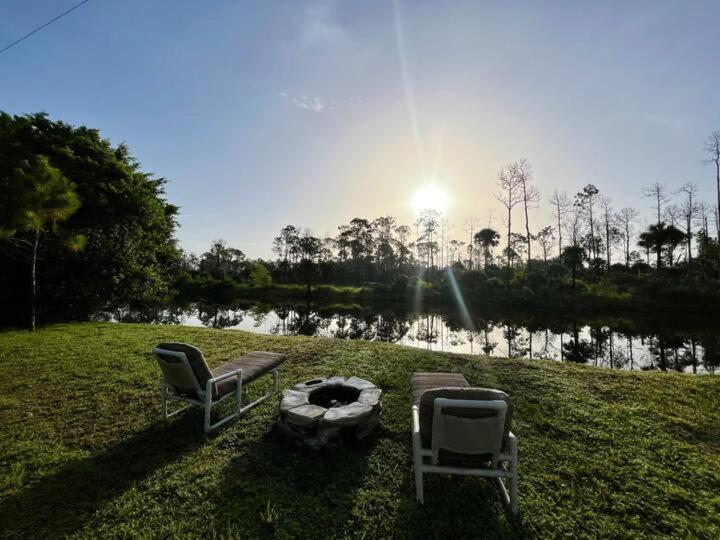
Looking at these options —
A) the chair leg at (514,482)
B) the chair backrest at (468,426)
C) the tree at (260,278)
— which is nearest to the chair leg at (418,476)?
the chair backrest at (468,426)

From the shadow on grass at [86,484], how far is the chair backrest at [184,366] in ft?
1.71

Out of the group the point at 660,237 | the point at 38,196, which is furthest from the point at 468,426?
the point at 660,237

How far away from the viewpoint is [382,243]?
49.8m

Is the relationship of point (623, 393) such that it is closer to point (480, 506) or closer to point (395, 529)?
point (480, 506)

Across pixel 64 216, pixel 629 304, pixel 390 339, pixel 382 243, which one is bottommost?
pixel 390 339

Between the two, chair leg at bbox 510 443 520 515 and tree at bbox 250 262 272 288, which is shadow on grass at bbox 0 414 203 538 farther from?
tree at bbox 250 262 272 288

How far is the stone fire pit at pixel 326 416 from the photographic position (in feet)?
9.23

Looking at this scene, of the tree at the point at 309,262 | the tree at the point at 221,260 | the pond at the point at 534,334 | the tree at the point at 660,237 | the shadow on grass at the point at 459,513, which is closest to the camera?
the shadow on grass at the point at 459,513

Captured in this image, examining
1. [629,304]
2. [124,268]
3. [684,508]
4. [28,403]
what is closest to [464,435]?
[684,508]

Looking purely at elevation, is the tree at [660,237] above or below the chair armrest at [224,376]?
above

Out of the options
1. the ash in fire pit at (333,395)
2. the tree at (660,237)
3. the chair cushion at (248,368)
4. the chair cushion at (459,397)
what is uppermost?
the tree at (660,237)

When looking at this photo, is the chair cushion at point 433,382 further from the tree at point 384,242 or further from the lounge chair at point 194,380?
the tree at point 384,242

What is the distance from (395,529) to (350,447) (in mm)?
967

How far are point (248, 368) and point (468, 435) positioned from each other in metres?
2.79
